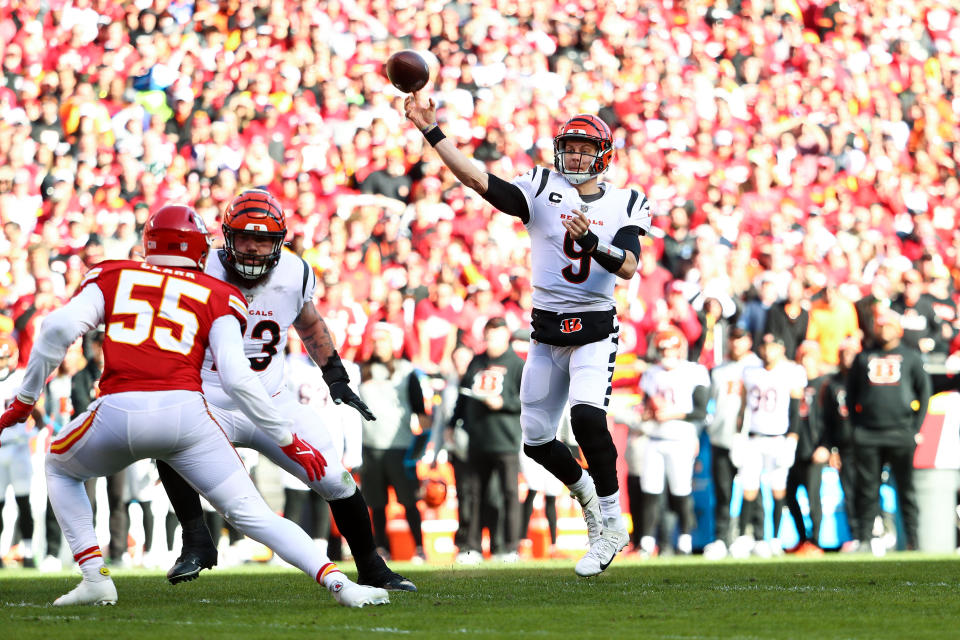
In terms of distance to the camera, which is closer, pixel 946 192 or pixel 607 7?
pixel 946 192

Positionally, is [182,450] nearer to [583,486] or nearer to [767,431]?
[583,486]

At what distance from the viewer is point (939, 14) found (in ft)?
70.4

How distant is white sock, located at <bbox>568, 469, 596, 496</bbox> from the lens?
313 inches

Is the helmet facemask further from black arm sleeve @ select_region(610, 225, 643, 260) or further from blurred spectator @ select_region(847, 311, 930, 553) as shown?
blurred spectator @ select_region(847, 311, 930, 553)

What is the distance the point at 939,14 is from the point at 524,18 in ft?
21.3

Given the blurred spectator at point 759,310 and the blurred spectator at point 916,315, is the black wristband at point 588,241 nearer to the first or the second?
the blurred spectator at point 916,315

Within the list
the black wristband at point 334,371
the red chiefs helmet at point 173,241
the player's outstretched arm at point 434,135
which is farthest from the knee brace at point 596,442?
the red chiefs helmet at point 173,241

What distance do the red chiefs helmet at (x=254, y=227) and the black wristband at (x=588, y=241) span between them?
Answer: 56.1 inches

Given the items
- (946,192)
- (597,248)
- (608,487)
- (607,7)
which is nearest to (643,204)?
(597,248)

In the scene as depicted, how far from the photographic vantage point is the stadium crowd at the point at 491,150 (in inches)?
517

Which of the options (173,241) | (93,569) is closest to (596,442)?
(173,241)

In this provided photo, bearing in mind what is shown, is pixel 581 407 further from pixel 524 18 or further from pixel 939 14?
pixel 939 14

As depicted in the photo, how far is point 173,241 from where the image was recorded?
6098 millimetres

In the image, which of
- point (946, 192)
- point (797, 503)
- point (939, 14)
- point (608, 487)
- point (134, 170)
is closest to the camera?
point (608, 487)
